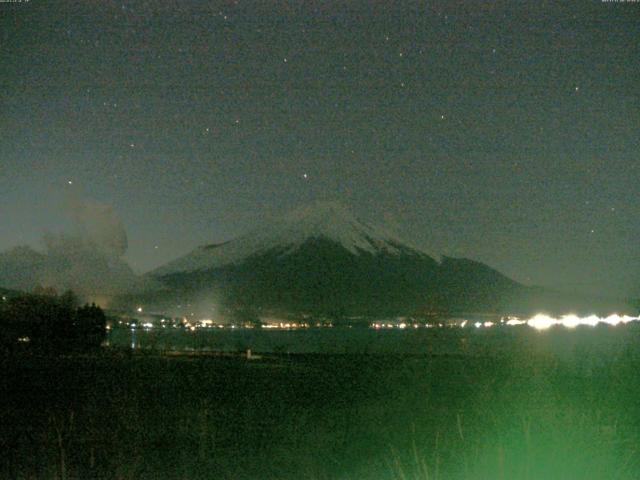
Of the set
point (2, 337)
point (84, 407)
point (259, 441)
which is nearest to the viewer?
point (259, 441)

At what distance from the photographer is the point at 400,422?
14.9 meters

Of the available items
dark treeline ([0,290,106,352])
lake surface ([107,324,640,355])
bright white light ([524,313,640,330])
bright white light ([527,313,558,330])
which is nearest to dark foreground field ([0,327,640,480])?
lake surface ([107,324,640,355])

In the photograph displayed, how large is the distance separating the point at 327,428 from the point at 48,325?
48.9 metres

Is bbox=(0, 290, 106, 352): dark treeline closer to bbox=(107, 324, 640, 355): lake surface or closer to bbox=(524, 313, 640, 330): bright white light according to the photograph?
bbox=(107, 324, 640, 355): lake surface

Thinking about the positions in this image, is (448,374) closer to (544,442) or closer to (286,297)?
(544,442)

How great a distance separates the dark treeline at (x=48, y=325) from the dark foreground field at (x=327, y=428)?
33.5 m

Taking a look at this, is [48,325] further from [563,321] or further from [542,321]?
[563,321]

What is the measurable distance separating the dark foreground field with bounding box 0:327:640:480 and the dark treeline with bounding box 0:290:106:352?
33535 mm

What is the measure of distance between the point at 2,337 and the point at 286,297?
141525mm

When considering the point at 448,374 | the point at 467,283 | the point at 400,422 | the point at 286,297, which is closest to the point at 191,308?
the point at 286,297

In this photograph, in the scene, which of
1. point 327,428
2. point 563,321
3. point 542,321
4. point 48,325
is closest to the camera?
point 327,428

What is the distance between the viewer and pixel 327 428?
47.3 feet

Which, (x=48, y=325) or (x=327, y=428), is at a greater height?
(x=48, y=325)

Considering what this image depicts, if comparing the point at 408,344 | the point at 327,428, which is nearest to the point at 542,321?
the point at 408,344
